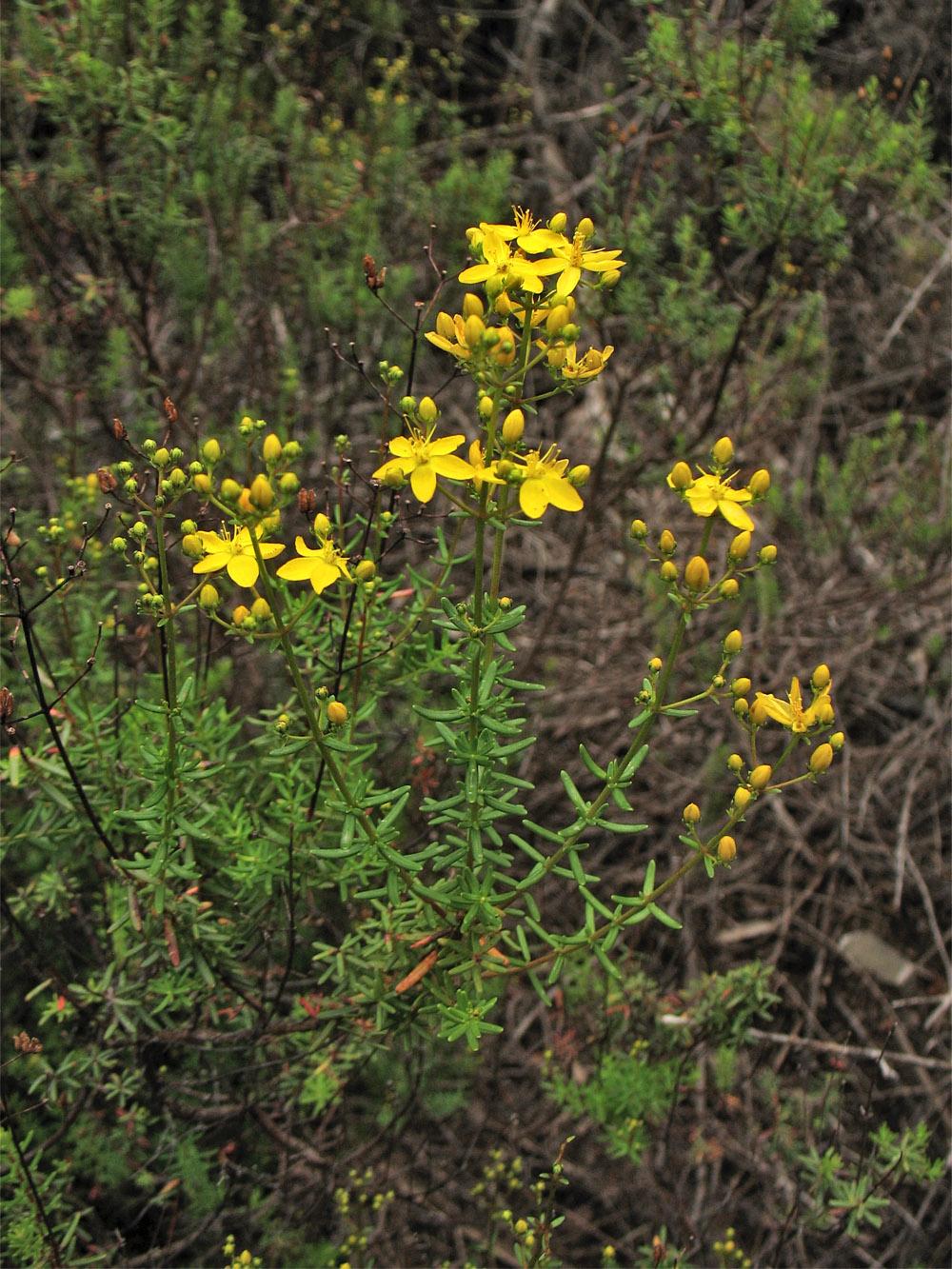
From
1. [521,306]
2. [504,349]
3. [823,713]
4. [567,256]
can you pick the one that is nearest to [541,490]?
[504,349]

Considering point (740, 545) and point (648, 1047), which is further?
point (648, 1047)

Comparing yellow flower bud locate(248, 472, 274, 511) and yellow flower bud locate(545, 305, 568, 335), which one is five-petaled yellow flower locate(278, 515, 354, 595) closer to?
yellow flower bud locate(248, 472, 274, 511)

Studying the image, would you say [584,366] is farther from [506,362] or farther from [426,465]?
[426,465]

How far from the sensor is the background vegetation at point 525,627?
2721 millimetres

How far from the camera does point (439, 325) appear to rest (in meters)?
1.80

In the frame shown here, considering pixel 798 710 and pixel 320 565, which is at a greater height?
pixel 320 565

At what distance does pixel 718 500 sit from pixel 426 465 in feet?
1.90

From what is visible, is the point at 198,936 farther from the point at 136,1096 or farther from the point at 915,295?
the point at 915,295

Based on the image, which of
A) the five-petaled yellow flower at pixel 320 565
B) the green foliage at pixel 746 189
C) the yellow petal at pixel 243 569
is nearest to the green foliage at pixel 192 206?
the green foliage at pixel 746 189

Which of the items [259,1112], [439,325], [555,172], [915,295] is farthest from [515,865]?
[555,172]

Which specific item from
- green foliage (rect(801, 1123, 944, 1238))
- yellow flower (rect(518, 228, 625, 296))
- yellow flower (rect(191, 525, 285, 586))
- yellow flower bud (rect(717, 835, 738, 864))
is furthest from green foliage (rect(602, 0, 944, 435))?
green foliage (rect(801, 1123, 944, 1238))

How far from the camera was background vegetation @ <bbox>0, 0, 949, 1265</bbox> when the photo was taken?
2721 millimetres

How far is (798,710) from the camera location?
1990 mm

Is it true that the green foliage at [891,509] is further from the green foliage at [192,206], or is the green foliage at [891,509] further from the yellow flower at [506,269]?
the yellow flower at [506,269]
